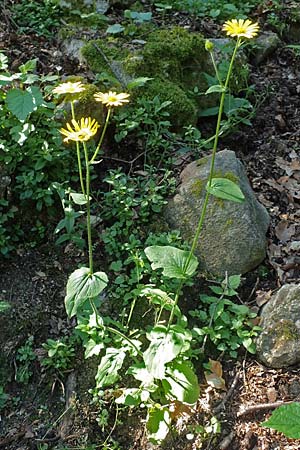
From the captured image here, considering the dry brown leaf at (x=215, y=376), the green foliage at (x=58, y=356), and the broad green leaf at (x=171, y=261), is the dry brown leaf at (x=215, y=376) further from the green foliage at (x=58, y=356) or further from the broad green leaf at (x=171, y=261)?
the green foliage at (x=58, y=356)

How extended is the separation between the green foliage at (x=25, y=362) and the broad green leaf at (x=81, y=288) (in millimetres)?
789

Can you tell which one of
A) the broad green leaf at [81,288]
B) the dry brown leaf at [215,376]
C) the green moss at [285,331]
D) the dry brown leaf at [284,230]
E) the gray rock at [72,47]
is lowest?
the dry brown leaf at [215,376]

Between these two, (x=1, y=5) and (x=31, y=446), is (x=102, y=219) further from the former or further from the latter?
(x=1, y=5)

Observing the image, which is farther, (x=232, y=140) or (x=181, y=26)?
(x=181, y=26)

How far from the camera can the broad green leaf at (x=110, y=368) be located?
2428mm

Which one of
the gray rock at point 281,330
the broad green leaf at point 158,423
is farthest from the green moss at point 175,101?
the broad green leaf at point 158,423

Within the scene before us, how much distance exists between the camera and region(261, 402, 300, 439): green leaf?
1742 mm

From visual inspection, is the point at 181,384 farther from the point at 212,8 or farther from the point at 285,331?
the point at 212,8

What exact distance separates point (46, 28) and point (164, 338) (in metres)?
3.03

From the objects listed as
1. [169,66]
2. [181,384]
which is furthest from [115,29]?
[181,384]

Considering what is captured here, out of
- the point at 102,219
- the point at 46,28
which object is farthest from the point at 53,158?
the point at 46,28

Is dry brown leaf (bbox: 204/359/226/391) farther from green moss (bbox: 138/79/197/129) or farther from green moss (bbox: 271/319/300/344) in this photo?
green moss (bbox: 138/79/197/129)

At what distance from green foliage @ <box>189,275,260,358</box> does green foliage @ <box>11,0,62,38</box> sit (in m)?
2.63

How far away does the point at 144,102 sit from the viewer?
3635 mm
